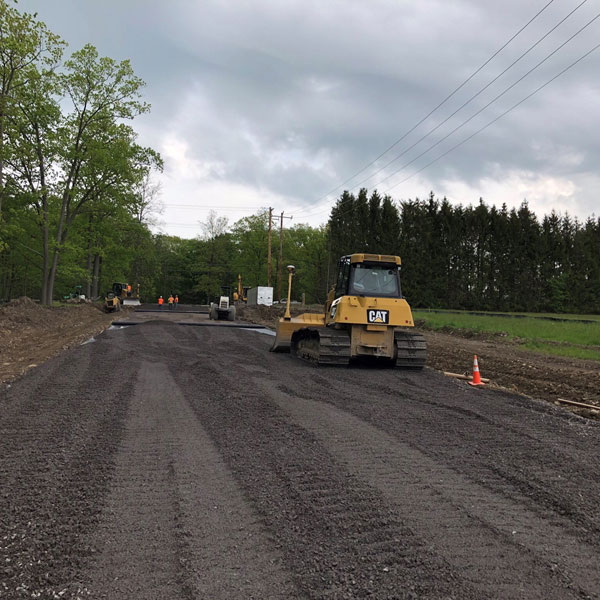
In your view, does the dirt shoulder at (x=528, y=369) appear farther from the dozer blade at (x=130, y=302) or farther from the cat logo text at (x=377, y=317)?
the dozer blade at (x=130, y=302)

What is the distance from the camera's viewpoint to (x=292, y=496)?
13.7 ft

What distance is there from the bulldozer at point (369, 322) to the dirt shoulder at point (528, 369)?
5.27 feet

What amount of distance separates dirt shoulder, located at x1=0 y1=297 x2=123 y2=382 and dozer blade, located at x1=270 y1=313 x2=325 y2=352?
236 inches

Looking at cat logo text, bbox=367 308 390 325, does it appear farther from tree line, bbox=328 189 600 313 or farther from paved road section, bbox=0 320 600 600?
tree line, bbox=328 189 600 313

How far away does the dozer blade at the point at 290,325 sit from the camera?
44.6ft

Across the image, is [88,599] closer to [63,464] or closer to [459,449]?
[63,464]

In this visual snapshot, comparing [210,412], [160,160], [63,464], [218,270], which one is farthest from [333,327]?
[218,270]

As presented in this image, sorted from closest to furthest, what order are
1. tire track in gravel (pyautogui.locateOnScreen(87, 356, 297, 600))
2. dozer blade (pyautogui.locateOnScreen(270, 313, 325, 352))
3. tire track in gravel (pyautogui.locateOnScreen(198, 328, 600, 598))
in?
tire track in gravel (pyautogui.locateOnScreen(87, 356, 297, 600)) < tire track in gravel (pyautogui.locateOnScreen(198, 328, 600, 598)) < dozer blade (pyautogui.locateOnScreen(270, 313, 325, 352))

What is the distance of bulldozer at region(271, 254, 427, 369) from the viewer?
1153cm

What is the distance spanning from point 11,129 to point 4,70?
2.87m

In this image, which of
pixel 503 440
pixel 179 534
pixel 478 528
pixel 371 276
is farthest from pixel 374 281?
pixel 179 534

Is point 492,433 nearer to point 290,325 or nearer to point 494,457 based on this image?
point 494,457

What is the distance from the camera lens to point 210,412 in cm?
710

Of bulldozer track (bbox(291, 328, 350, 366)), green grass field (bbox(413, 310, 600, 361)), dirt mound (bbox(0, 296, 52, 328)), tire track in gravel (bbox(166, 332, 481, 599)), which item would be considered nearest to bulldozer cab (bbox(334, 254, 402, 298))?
bulldozer track (bbox(291, 328, 350, 366))
